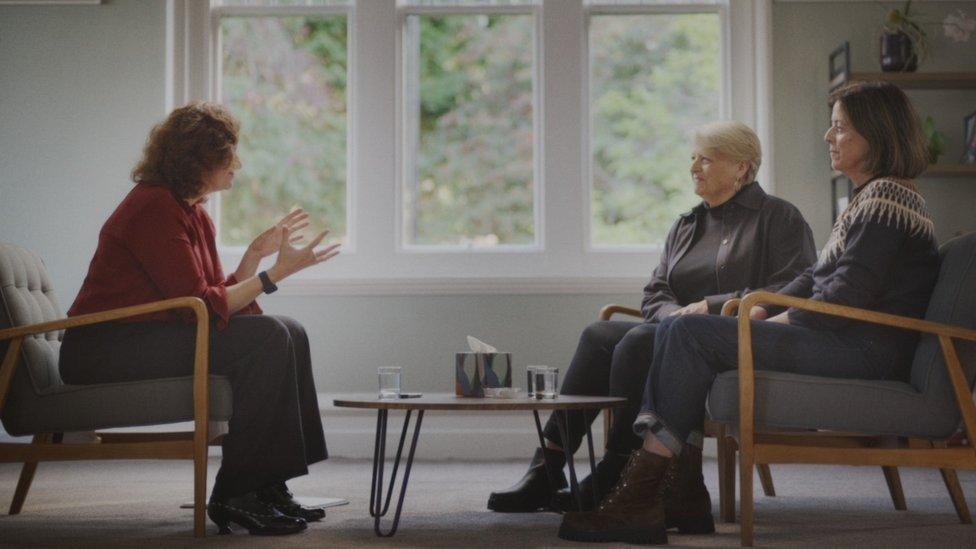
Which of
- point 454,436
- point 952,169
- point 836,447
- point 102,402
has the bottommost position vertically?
point 454,436

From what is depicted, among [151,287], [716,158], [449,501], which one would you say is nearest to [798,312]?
[716,158]

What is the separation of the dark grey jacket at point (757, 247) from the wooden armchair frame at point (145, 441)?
4.66 feet

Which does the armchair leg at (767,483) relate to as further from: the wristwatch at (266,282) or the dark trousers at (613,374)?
the wristwatch at (266,282)

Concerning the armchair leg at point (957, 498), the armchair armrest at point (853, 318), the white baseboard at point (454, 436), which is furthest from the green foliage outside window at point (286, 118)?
the armchair leg at point (957, 498)

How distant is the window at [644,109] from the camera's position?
484 cm

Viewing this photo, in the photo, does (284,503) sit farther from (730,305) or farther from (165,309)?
(730,305)

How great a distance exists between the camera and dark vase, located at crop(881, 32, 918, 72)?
14.6 feet

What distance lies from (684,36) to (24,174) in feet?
9.81

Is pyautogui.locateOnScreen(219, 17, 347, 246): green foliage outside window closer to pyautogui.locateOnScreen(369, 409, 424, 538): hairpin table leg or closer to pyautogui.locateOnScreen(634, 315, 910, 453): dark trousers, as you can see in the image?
pyautogui.locateOnScreen(369, 409, 424, 538): hairpin table leg

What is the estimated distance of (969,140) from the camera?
4520 millimetres

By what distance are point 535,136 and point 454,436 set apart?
1.38 metres

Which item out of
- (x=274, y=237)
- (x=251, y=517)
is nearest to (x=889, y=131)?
(x=274, y=237)

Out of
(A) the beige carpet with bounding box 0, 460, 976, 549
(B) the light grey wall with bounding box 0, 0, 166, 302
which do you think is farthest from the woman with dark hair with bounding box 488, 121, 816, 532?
(B) the light grey wall with bounding box 0, 0, 166, 302

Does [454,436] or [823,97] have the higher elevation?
[823,97]
